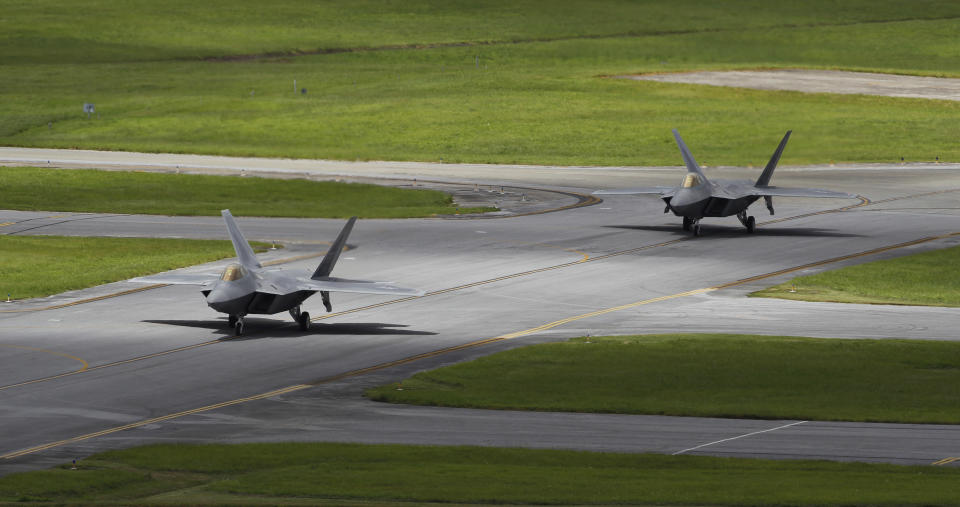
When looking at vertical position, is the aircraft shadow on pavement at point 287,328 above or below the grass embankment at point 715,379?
above

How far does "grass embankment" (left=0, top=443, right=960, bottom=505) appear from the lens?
29.9 metres

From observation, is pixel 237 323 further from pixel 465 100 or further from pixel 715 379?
pixel 465 100

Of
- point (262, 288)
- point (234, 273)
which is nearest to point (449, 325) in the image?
point (262, 288)

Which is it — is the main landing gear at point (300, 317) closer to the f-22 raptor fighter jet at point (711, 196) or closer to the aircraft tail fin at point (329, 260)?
the aircraft tail fin at point (329, 260)

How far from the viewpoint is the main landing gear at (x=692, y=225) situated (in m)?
75.6

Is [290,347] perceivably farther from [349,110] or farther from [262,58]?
[262,58]

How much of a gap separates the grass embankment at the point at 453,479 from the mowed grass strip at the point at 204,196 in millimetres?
50457

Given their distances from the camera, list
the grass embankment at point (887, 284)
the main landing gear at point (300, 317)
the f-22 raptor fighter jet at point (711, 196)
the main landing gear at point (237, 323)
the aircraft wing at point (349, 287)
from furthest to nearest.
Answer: the f-22 raptor fighter jet at point (711, 196)
the grass embankment at point (887, 284)
the main landing gear at point (300, 317)
the aircraft wing at point (349, 287)
the main landing gear at point (237, 323)

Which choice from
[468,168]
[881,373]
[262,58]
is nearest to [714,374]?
[881,373]

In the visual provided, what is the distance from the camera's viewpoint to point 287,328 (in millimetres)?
53156

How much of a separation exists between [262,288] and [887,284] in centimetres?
2807

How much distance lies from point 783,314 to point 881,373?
425 inches

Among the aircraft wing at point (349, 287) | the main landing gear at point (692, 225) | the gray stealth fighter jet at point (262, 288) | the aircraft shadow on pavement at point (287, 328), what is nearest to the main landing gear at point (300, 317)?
the gray stealth fighter jet at point (262, 288)

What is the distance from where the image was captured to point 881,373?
44812 millimetres
